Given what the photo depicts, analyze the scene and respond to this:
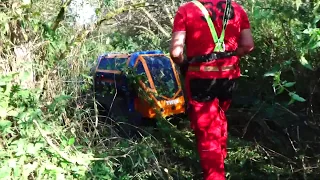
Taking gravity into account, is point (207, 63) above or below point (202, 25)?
below

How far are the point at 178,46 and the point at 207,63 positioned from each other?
28 cm

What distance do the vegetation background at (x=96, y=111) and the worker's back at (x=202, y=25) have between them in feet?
1.12

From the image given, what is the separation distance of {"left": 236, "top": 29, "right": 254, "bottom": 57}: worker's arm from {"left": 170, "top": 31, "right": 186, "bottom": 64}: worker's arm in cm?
51

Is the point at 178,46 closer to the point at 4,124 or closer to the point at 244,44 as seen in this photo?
the point at 244,44

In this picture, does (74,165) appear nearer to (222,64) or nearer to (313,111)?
(222,64)

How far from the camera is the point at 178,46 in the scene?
3.74 meters

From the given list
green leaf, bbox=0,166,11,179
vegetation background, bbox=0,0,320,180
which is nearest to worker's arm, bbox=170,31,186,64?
vegetation background, bbox=0,0,320,180

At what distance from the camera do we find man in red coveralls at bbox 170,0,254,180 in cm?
379

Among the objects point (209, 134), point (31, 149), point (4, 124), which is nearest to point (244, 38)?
point (209, 134)

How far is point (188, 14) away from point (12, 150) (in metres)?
1.74

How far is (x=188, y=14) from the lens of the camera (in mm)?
→ 3783

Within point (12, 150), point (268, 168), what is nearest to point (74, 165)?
point (12, 150)

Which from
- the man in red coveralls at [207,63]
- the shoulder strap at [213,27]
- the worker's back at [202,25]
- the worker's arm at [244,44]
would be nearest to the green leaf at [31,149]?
the man in red coveralls at [207,63]

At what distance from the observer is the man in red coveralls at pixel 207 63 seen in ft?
12.4
